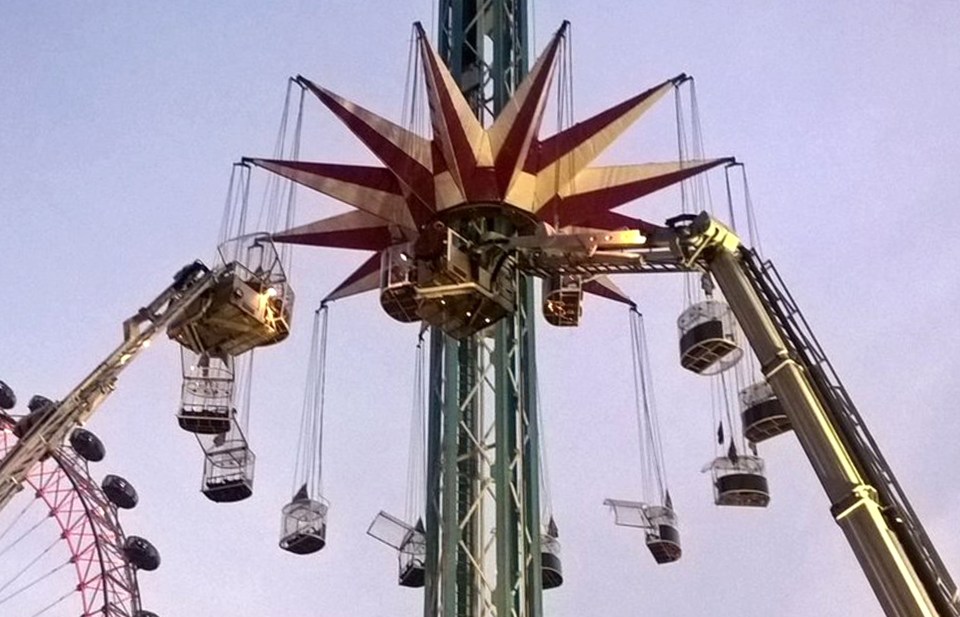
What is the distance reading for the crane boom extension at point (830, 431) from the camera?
1059cm

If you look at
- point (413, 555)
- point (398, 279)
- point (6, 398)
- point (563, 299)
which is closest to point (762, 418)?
point (563, 299)

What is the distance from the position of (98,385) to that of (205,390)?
179 cm

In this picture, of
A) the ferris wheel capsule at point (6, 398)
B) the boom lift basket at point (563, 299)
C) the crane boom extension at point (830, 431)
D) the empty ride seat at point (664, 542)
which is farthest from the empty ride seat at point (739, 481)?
the ferris wheel capsule at point (6, 398)

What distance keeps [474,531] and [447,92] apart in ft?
20.5

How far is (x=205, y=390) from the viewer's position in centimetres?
1914

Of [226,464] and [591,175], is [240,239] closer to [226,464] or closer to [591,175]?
[226,464]

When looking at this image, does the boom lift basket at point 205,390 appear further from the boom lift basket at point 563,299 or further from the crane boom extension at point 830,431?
the crane boom extension at point 830,431

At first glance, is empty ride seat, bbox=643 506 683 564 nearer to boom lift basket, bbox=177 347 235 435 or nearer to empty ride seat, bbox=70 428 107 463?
boom lift basket, bbox=177 347 235 435

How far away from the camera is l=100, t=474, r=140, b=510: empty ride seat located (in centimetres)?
4166

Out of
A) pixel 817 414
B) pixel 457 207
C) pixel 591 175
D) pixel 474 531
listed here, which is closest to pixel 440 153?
pixel 457 207

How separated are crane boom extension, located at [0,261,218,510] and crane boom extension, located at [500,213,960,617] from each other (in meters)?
6.95

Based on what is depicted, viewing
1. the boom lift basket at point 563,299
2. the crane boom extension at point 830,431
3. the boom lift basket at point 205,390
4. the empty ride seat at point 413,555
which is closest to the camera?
the crane boom extension at point 830,431

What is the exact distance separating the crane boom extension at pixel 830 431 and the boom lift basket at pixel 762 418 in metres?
4.09

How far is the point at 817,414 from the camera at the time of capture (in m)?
11.8
